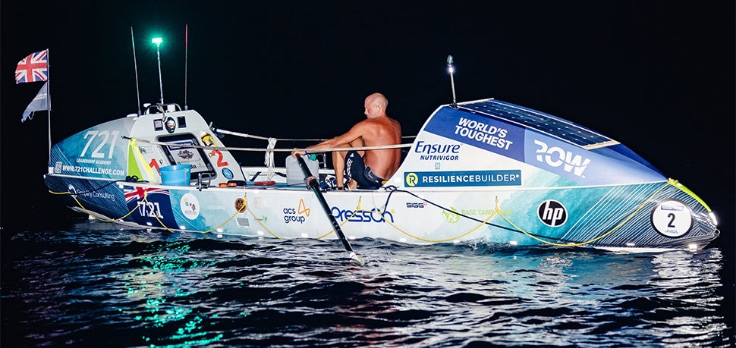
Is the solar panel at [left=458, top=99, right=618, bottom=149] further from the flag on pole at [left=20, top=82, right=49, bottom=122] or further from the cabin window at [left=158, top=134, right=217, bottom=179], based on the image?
the flag on pole at [left=20, top=82, right=49, bottom=122]

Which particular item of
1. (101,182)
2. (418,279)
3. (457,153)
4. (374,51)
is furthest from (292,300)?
(374,51)

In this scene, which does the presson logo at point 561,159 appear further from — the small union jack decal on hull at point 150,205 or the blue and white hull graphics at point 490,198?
the small union jack decal on hull at point 150,205

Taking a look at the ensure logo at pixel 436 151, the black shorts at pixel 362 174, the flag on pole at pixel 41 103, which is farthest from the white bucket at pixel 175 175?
the ensure logo at pixel 436 151

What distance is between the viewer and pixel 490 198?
33.3 ft

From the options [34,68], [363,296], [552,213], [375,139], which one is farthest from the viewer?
[34,68]

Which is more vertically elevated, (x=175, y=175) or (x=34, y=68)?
(x=34, y=68)

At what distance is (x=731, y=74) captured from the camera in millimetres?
30859

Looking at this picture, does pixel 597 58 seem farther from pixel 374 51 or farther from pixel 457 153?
pixel 457 153

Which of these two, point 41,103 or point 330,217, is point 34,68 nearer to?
point 41,103

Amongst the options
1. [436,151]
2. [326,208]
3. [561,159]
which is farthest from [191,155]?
[561,159]

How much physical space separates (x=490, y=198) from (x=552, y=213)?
0.73m

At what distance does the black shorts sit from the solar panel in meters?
1.55

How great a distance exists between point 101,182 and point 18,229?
1.53 metres

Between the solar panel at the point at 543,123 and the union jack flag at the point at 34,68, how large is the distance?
6924mm
